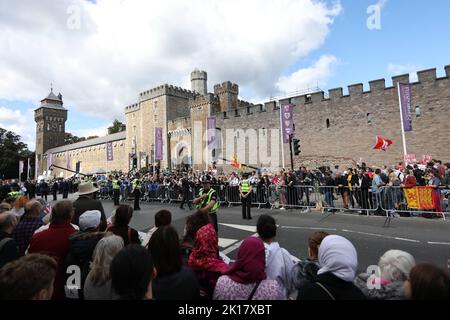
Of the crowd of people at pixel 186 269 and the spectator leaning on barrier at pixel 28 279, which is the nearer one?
A: the spectator leaning on barrier at pixel 28 279

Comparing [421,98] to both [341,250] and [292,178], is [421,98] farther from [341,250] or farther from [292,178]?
[341,250]

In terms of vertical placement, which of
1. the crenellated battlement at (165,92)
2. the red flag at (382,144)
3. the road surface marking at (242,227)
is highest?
the crenellated battlement at (165,92)

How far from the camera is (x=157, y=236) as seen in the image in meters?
2.75

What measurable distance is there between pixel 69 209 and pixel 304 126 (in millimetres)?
27639

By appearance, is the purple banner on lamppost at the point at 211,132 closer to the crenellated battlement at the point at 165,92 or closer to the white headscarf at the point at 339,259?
the crenellated battlement at the point at 165,92

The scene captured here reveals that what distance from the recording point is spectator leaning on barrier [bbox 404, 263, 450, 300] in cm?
170

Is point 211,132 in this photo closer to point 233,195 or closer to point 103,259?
point 233,195

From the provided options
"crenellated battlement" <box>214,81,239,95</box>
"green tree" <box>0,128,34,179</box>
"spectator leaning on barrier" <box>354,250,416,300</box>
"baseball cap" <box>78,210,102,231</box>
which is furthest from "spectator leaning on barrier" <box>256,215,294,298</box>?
"green tree" <box>0,128,34,179</box>

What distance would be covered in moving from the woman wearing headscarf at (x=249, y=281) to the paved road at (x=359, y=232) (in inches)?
137

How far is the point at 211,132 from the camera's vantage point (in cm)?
3431

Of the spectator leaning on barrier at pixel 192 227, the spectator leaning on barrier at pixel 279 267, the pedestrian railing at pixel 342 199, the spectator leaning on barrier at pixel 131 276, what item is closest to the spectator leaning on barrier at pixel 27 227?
the spectator leaning on barrier at pixel 192 227

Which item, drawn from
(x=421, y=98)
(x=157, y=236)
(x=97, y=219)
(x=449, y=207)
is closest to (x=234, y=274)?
(x=157, y=236)

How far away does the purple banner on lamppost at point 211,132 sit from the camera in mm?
33719

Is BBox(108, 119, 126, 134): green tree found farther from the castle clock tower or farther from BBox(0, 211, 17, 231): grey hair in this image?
BBox(0, 211, 17, 231): grey hair
